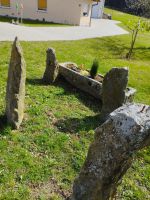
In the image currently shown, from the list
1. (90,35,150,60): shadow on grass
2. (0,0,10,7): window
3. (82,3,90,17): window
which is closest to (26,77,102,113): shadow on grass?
(90,35,150,60): shadow on grass

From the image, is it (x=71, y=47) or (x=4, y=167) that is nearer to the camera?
(x=4, y=167)

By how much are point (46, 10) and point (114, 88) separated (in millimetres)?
24830

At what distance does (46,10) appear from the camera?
3306 cm

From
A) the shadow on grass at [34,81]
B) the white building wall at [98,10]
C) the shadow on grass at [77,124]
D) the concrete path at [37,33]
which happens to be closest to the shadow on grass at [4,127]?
the shadow on grass at [77,124]

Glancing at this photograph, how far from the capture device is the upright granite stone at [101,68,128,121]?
992 centimetres

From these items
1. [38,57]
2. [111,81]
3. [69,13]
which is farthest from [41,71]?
[69,13]

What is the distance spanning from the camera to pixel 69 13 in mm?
33500

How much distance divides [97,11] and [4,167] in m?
41.4

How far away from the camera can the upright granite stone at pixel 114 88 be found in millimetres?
9922

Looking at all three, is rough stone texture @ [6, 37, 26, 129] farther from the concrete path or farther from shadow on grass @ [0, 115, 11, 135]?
the concrete path

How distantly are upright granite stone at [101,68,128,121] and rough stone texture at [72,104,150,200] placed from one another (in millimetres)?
4774

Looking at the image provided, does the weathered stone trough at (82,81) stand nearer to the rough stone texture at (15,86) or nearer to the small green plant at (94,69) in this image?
the small green plant at (94,69)

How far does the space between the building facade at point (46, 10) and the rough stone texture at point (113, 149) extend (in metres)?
29.2

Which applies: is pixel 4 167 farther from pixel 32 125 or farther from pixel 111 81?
pixel 111 81
